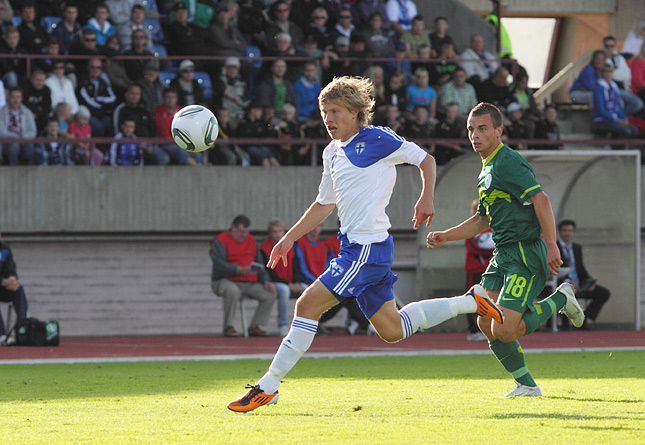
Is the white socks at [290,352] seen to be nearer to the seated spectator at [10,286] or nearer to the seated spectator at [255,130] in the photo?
the seated spectator at [10,286]

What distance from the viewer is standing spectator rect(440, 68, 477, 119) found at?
18.5 metres

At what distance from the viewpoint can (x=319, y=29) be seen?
18.8 metres

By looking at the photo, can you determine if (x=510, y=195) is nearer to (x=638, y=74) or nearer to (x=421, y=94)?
(x=421, y=94)

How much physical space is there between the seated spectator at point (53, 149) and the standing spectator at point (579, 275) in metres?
7.84

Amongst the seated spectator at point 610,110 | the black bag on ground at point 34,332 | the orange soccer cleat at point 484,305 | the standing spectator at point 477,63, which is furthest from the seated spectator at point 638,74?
the orange soccer cleat at point 484,305

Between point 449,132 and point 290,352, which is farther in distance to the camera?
point 449,132

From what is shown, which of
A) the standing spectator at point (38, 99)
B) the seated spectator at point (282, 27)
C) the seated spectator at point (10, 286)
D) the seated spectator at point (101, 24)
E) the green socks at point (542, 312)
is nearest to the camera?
the green socks at point (542, 312)

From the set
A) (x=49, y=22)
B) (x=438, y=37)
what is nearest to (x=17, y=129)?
(x=49, y=22)

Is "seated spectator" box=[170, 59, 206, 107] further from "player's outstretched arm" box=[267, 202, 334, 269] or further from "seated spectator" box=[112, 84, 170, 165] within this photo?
"player's outstretched arm" box=[267, 202, 334, 269]

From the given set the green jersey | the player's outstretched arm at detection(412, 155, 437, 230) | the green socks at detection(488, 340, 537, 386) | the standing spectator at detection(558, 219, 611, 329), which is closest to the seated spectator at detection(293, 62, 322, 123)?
the standing spectator at detection(558, 219, 611, 329)

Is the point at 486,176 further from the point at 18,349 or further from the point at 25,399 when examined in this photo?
the point at 18,349

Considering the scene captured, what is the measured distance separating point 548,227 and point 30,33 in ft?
39.8

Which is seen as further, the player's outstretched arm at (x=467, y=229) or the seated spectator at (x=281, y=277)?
the seated spectator at (x=281, y=277)

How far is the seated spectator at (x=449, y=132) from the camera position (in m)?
17.6
